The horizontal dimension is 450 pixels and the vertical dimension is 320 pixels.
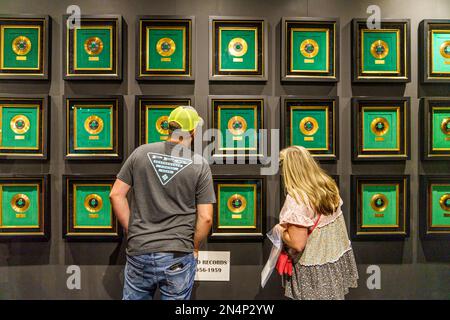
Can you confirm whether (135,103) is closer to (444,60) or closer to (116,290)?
(116,290)

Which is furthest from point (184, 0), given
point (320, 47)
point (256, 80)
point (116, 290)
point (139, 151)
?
point (116, 290)

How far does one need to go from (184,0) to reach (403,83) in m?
1.64

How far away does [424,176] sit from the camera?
2.41 m

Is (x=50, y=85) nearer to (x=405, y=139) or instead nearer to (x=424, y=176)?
(x=405, y=139)

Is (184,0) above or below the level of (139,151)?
above

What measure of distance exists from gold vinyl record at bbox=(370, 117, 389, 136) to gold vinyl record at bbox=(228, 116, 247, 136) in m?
0.89

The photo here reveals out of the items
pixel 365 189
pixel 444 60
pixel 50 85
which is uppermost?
pixel 444 60

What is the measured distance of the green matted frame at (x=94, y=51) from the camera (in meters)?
2.33

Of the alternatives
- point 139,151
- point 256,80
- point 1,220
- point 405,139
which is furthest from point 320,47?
point 1,220

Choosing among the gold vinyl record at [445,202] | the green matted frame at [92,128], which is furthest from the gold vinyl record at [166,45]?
the gold vinyl record at [445,202]

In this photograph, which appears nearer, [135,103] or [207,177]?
[207,177]

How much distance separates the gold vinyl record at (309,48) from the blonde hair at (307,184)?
2.85 feet

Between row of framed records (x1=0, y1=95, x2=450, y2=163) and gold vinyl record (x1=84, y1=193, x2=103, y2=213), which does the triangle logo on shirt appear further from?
gold vinyl record (x1=84, y1=193, x2=103, y2=213)

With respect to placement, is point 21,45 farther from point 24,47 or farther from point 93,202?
point 93,202
